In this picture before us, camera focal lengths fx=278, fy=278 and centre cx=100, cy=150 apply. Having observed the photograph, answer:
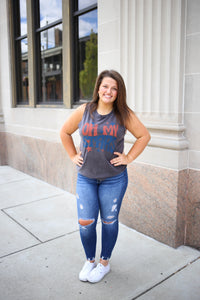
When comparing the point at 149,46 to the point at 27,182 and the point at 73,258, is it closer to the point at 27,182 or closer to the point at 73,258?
the point at 73,258

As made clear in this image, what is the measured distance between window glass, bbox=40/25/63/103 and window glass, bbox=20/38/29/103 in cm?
69

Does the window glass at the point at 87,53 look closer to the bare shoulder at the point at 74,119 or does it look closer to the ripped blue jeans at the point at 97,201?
the bare shoulder at the point at 74,119

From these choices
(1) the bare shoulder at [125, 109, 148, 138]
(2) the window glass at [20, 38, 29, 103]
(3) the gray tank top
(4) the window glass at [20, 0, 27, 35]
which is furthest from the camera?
(2) the window glass at [20, 38, 29, 103]

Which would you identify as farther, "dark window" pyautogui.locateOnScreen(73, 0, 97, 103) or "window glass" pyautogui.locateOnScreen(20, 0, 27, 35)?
"window glass" pyautogui.locateOnScreen(20, 0, 27, 35)

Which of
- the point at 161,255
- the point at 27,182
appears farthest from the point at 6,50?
the point at 161,255

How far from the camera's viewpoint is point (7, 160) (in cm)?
725

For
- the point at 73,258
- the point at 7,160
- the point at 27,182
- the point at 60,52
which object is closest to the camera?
the point at 73,258

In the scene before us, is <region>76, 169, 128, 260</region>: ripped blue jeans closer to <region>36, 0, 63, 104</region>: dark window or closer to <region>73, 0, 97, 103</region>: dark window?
<region>73, 0, 97, 103</region>: dark window

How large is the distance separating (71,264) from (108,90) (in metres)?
1.78

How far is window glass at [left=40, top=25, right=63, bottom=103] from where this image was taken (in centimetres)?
535

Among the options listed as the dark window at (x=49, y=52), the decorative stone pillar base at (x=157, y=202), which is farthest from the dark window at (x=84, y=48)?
the decorative stone pillar base at (x=157, y=202)

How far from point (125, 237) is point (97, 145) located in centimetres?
161

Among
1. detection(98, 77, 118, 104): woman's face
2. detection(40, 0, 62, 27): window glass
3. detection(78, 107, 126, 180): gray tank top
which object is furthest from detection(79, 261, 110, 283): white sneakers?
detection(40, 0, 62, 27): window glass

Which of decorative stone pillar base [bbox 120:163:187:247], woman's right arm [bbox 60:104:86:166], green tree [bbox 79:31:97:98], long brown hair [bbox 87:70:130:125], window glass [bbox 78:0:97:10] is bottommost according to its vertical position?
decorative stone pillar base [bbox 120:163:187:247]
